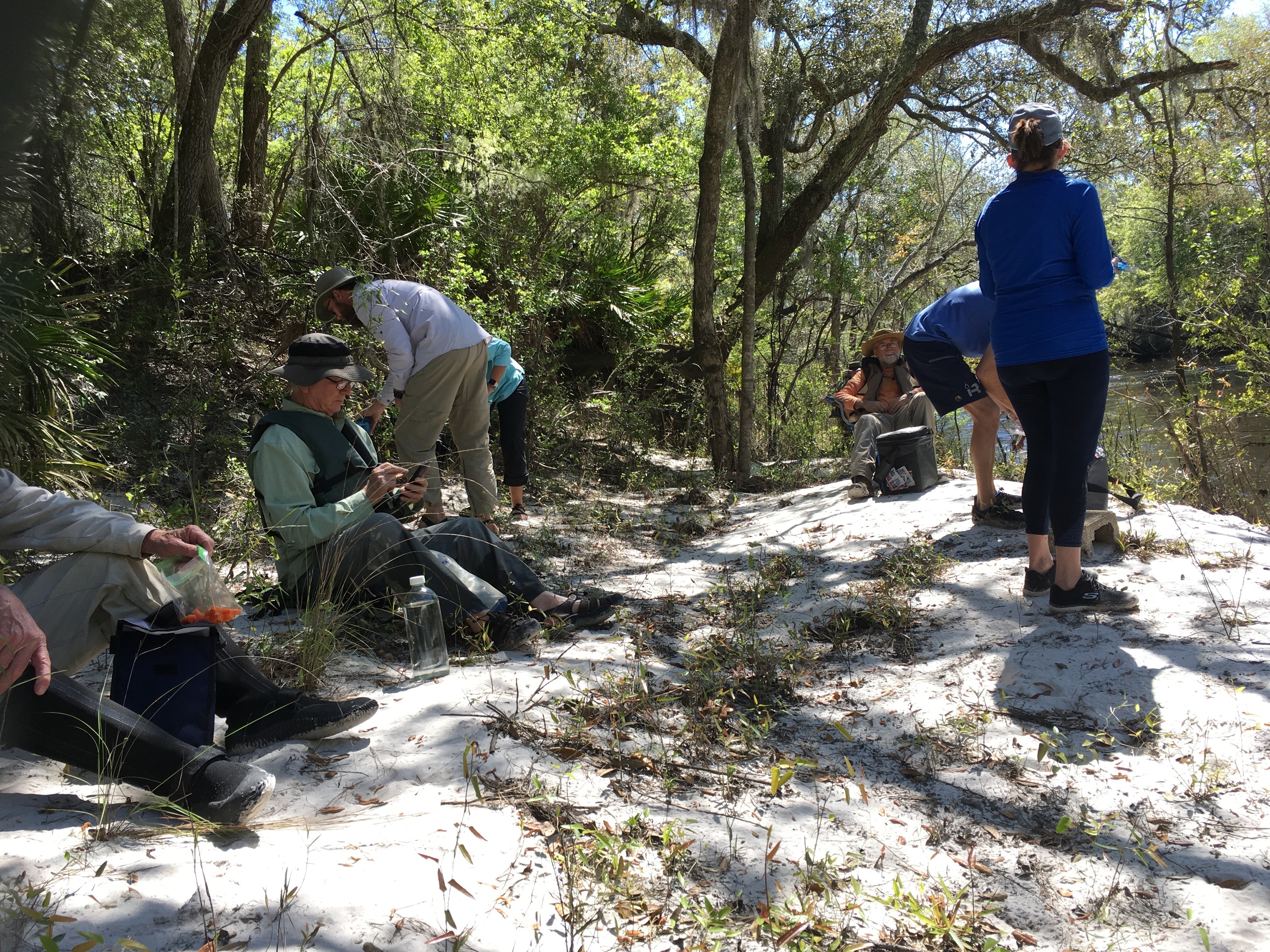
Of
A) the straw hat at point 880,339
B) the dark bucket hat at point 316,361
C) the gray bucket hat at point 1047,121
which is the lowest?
the dark bucket hat at point 316,361

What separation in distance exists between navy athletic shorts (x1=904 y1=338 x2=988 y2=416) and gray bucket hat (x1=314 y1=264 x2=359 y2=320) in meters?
3.61

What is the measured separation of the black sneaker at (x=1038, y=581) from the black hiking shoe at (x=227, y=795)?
11.4 feet

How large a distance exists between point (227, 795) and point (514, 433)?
4.46 m

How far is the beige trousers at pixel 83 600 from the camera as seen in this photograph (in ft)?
8.48

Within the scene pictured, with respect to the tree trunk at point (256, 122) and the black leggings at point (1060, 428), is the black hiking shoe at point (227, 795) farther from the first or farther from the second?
the tree trunk at point (256, 122)

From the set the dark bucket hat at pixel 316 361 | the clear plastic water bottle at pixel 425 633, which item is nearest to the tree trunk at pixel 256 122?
the dark bucket hat at pixel 316 361

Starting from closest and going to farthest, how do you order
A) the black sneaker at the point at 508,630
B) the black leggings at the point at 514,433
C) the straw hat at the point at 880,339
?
the black sneaker at the point at 508,630 < the black leggings at the point at 514,433 < the straw hat at the point at 880,339

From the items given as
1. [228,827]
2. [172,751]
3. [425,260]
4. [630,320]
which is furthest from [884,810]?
[630,320]

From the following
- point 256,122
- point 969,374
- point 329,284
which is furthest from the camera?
point 256,122

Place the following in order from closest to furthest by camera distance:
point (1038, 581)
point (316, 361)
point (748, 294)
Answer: point (316, 361)
point (1038, 581)
point (748, 294)

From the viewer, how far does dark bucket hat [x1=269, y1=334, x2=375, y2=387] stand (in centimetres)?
375

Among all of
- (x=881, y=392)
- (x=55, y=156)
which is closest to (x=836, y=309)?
(x=881, y=392)

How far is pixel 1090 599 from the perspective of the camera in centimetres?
385

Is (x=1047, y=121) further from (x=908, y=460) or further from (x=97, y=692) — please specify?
(x=97, y=692)
